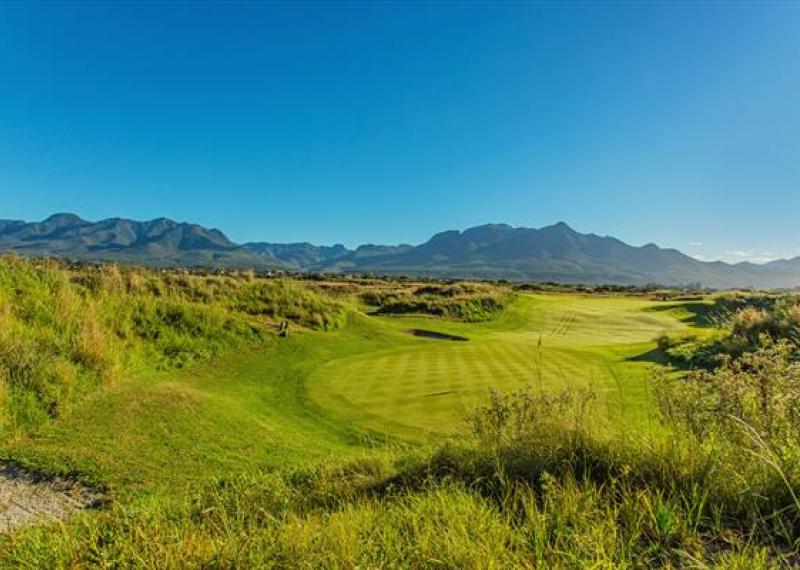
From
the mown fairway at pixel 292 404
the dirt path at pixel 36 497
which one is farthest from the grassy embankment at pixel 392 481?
the dirt path at pixel 36 497

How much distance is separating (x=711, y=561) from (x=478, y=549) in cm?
144

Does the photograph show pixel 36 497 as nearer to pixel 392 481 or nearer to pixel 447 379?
pixel 392 481

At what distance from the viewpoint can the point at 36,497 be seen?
657 centimetres

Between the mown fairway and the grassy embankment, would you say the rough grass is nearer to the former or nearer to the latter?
the grassy embankment

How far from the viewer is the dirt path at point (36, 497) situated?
602cm

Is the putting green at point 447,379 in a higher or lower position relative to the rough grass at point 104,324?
lower

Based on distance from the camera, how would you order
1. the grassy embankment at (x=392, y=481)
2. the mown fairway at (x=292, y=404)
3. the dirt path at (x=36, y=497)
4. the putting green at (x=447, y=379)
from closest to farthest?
the grassy embankment at (x=392, y=481) < the dirt path at (x=36, y=497) < the mown fairway at (x=292, y=404) < the putting green at (x=447, y=379)

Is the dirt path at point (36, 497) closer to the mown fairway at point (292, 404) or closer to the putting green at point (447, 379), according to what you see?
the mown fairway at point (292, 404)

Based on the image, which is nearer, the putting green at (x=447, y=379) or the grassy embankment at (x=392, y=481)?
the grassy embankment at (x=392, y=481)

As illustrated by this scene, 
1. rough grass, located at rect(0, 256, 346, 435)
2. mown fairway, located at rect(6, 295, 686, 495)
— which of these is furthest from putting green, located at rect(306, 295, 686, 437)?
rough grass, located at rect(0, 256, 346, 435)

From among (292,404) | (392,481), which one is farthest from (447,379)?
(392,481)

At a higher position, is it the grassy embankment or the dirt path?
the grassy embankment

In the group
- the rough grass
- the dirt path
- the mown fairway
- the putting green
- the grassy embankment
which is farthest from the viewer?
the putting green

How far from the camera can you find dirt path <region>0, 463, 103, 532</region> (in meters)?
6.02
